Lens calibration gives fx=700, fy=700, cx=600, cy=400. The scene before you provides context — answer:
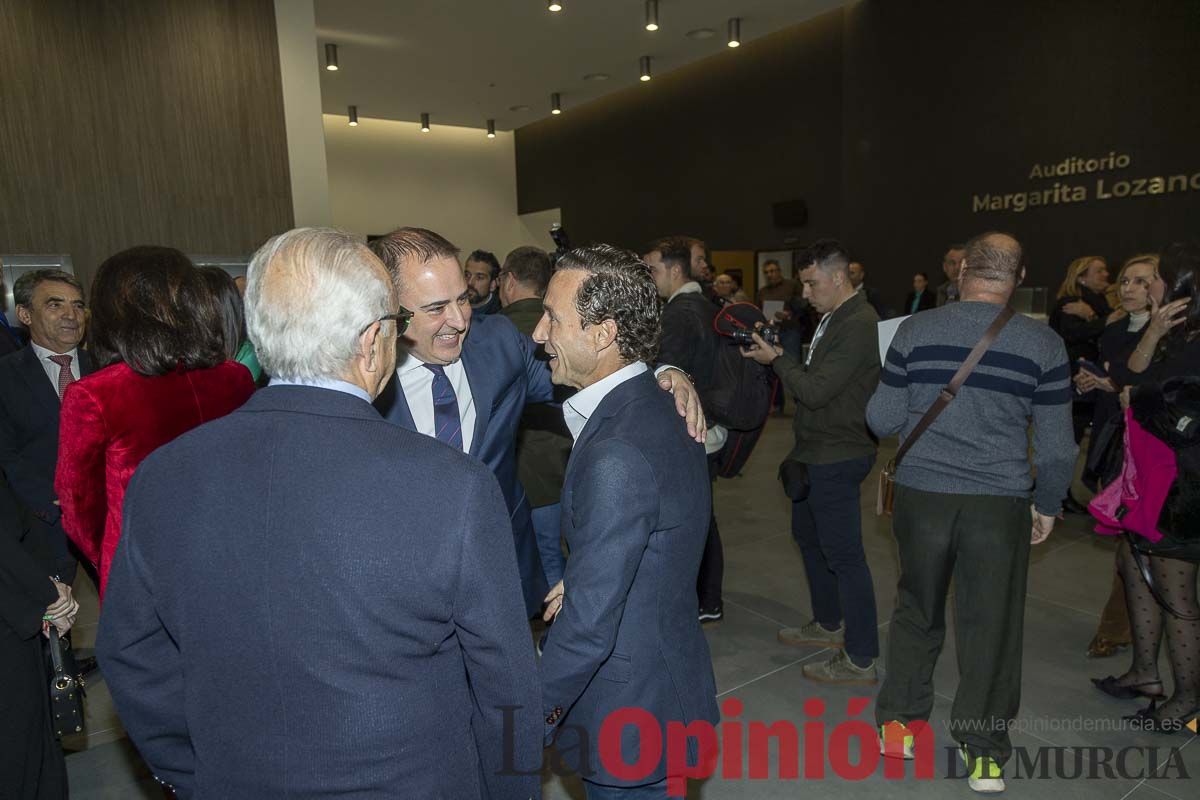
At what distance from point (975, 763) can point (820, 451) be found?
126cm

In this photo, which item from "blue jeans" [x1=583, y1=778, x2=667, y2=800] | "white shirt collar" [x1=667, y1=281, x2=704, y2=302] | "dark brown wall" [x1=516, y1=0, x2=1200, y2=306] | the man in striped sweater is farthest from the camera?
"dark brown wall" [x1=516, y1=0, x2=1200, y2=306]

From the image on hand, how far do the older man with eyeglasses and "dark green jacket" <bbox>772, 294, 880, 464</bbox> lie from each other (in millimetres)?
2168

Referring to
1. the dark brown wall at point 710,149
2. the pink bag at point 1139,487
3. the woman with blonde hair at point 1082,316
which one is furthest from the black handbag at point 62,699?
the dark brown wall at point 710,149

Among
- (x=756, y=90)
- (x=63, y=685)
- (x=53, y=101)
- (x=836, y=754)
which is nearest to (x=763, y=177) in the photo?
(x=756, y=90)

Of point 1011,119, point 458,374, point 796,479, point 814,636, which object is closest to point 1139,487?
point 796,479

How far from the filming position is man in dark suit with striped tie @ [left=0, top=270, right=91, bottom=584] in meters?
2.97

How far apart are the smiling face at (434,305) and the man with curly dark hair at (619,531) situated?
14.9 inches

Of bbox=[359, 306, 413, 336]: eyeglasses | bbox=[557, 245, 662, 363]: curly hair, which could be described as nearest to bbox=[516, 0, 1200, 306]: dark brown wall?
bbox=[557, 245, 662, 363]: curly hair

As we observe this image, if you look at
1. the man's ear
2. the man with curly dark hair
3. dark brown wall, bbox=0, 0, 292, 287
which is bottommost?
the man with curly dark hair

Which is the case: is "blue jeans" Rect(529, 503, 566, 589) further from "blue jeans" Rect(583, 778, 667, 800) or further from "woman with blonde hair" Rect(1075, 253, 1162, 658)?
"woman with blonde hair" Rect(1075, 253, 1162, 658)

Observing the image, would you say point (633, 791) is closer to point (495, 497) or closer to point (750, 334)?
point (495, 497)

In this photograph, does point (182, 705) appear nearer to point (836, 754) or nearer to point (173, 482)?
point (173, 482)

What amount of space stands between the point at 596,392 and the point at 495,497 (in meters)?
0.58

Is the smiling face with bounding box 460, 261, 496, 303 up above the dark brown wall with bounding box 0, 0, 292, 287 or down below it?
below
